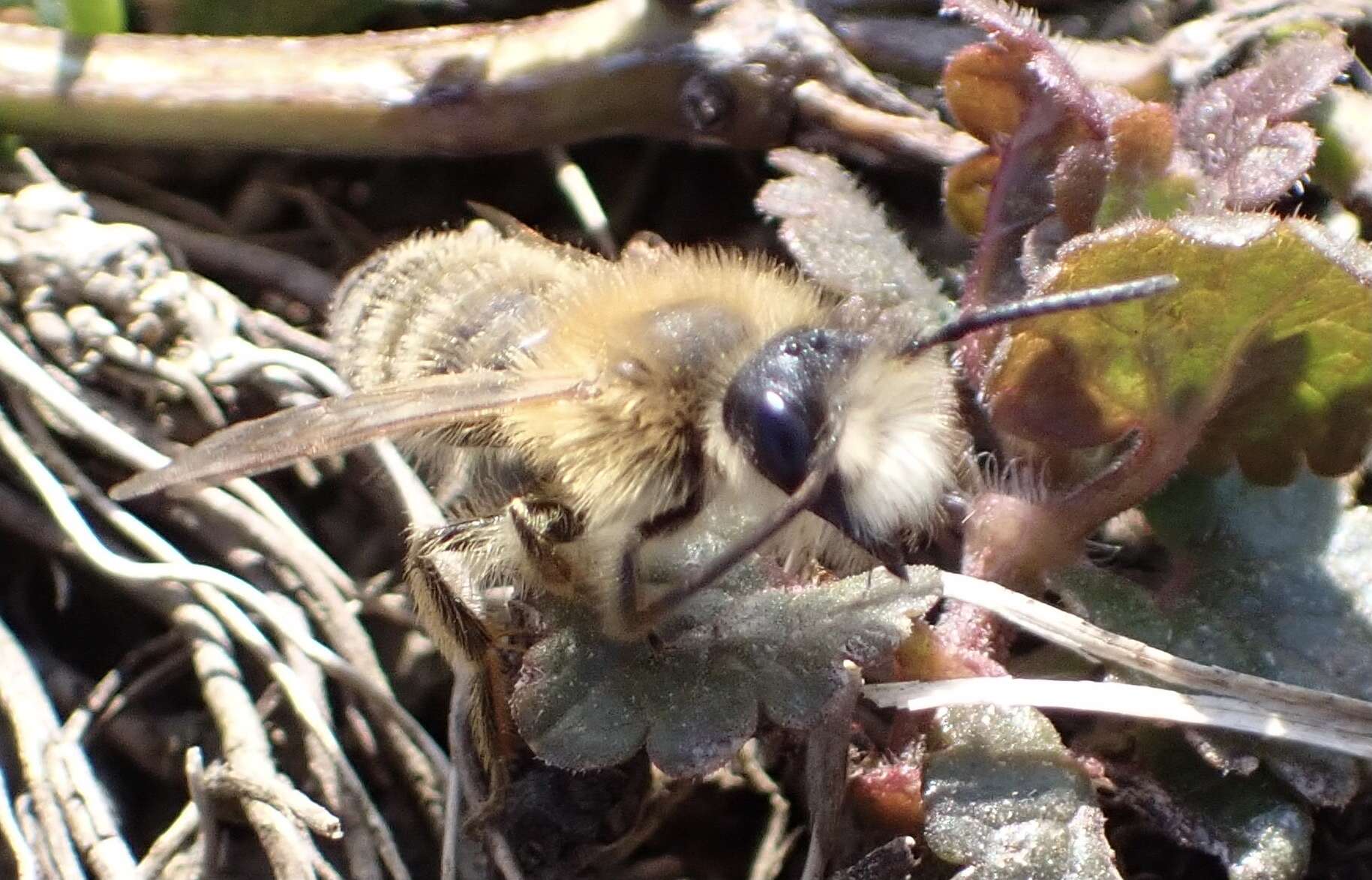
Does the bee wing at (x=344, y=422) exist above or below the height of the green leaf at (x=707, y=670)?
above

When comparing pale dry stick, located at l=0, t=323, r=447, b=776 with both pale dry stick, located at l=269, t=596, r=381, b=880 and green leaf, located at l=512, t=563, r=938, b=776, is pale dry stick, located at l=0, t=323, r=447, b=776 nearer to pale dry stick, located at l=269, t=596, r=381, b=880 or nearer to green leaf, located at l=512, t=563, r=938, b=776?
pale dry stick, located at l=269, t=596, r=381, b=880

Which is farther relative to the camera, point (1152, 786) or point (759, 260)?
point (759, 260)

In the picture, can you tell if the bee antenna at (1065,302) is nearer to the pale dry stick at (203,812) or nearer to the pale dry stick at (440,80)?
the pale dry stick at (440,80)

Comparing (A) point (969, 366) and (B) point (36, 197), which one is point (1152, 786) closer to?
(A) point (969, 366)

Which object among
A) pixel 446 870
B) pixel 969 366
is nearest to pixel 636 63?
pixel 969 366

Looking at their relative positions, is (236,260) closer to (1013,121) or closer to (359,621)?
(359,621)

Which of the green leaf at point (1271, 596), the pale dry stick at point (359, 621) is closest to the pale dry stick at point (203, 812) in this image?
the pale dry stick at point (359, 621)
